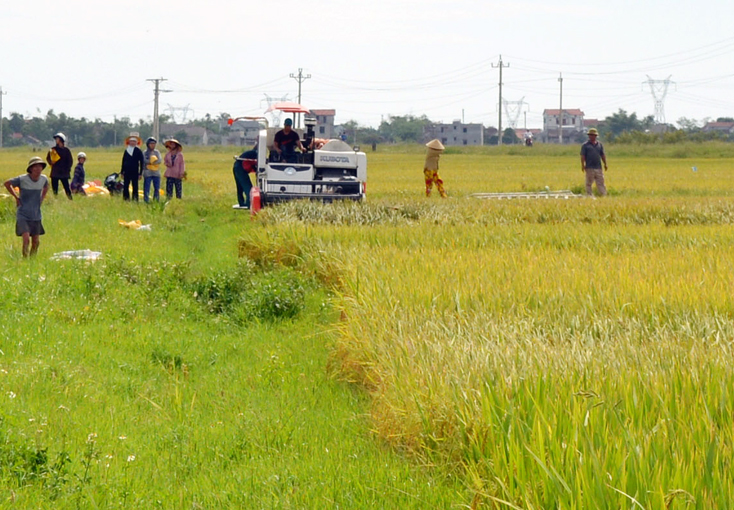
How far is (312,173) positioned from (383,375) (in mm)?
14029

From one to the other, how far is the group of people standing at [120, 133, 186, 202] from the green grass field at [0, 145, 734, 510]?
905 centimetres

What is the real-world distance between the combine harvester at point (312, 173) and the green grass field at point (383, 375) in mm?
6240

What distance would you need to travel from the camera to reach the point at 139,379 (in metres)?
7.43

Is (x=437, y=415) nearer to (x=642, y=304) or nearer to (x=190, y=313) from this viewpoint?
(x=642, y=304)

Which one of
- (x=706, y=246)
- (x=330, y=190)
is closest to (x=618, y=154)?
(x=330, y=190)

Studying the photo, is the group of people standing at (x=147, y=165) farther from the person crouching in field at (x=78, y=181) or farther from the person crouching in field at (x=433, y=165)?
the person crouching in field at (x=433, y=165)

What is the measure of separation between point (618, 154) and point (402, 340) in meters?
71.1

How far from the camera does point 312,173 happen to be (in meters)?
20.0

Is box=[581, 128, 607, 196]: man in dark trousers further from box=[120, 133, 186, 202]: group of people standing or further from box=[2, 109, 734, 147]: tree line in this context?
box=[2, 109, 734, 147]: tree line

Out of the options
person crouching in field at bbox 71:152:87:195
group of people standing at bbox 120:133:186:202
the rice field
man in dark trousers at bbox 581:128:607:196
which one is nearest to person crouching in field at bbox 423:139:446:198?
man in dark trousers at bbox 581:128:607:196

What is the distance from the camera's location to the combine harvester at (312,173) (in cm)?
1961

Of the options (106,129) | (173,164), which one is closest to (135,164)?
(173,164)

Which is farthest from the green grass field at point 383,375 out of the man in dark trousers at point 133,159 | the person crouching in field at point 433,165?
the person crouching in field at point 433,165

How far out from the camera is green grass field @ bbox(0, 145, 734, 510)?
4.26 meters
